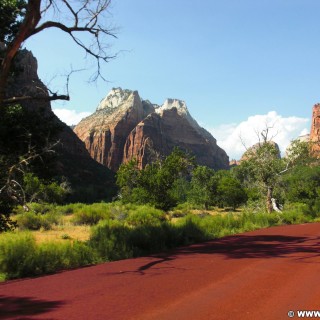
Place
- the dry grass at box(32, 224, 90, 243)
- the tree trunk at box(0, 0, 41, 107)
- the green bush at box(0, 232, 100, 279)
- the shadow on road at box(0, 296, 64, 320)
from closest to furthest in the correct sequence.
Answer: the shadow on road at box(0, 296, 64, 320)
the green bush at box(0, 232, 100, 279)
the tree trunk at box(0, 0, 41, 107)
the dry grass at box(32, 224, 90, 243)

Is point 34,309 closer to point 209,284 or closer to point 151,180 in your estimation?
point 209,284

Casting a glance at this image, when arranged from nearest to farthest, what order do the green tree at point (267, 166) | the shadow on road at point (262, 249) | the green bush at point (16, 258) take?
the green bush at point (16, 258)
the shadow on road at point (262, 249)
the green tree at point (267, 166)

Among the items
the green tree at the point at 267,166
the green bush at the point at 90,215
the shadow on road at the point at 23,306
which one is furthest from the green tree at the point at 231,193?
the shadow on road at the point at 23,306

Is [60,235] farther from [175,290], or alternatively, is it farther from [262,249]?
[175,290]

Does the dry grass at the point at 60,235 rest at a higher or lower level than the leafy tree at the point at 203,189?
lower

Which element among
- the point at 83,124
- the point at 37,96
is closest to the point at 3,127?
the point at 37,96

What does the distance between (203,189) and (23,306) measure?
178ft

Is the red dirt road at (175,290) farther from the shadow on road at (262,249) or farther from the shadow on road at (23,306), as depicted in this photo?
the shadow on road at (262,249)

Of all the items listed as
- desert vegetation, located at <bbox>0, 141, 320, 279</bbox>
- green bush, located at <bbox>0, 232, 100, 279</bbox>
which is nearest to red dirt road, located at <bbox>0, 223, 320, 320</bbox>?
green bush, located at <bbox>0, 232, 100, 279</bbox>

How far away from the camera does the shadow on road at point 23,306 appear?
16.2 ft

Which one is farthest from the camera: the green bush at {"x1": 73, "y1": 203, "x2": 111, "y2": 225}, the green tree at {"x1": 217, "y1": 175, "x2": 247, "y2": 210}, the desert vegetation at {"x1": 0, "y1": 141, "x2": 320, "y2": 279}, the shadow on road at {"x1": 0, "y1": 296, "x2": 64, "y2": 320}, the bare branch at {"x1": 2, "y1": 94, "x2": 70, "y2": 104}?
the green tree at {"x1": 217, "y1": 175, "x2": 247, "y2": 210}

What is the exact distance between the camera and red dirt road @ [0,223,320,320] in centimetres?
498

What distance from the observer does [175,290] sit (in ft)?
20.3

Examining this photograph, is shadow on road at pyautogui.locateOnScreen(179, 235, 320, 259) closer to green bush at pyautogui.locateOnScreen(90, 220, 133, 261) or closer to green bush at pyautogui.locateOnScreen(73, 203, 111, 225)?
green bush at pyautogui.locateOnScreen(90, 220, 133, 261)
